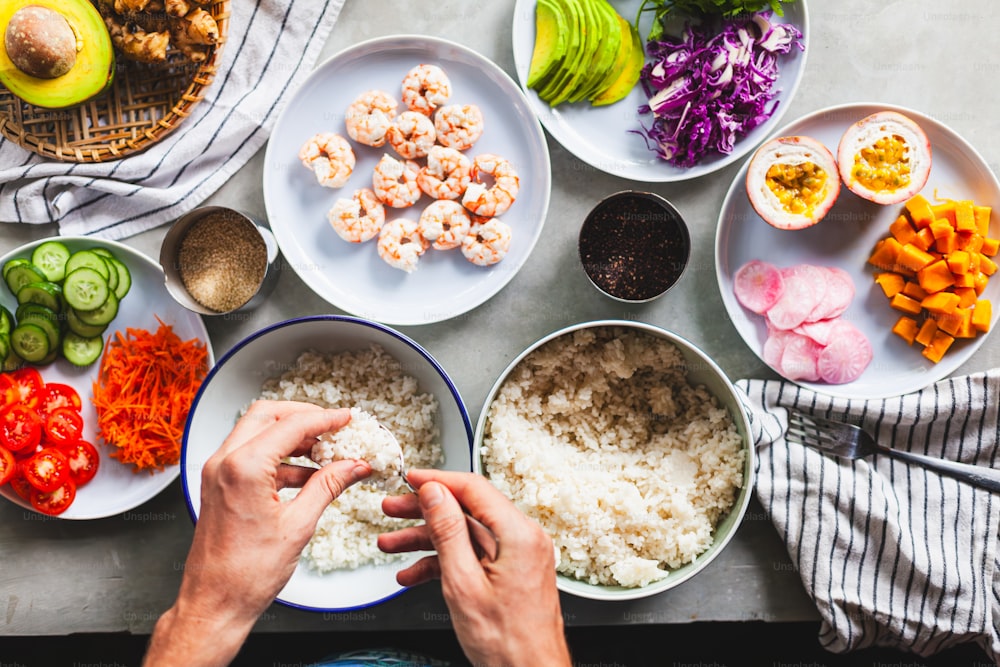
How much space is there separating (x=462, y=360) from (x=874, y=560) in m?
1.41

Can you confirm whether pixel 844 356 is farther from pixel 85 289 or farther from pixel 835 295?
pixel 85 289

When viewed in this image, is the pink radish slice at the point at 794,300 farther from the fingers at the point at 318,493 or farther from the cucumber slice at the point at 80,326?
the cucumber slice at the point at 80,326

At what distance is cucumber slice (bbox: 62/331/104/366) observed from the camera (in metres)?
2.29

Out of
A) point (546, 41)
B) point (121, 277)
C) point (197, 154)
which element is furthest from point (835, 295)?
point (121, 277)

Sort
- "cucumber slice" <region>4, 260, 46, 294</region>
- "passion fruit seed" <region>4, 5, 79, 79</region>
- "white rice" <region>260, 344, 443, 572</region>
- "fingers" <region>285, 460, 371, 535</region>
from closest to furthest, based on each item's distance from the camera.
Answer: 1. "fingers" <region>285, 460, 371, 535</region>
2. "passion fruit seed" <region>4, 5, 79, 79</region>
3. "white rice" <region>260, 344, 443, 572</region>
4. "cucumber slice" <region>4, 260, 46, 294</region>

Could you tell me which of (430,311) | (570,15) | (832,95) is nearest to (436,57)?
(570,15)

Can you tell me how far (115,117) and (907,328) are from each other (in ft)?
8.53

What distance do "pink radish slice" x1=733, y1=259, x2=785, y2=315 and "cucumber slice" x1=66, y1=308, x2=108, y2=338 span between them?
1.99 metres

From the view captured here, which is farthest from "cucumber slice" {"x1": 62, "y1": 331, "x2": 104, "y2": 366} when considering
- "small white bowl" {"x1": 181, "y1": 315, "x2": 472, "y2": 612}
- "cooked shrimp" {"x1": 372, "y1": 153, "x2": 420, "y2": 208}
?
"cooked shrimp" {"x1": 372, "y1": 153, "x2": 420, "y2": 208}

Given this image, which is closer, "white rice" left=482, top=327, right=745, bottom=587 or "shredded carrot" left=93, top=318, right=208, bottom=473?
"white rice" left=482, top=327, right=745, bottom=587

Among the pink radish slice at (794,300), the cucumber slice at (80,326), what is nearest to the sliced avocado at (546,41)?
the pink radish slice at (794,300)

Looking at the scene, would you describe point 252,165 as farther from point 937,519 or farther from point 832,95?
point 937,519

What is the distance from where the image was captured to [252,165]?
2.40 meters

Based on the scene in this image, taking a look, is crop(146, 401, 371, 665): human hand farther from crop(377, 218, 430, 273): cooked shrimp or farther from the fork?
the fork
